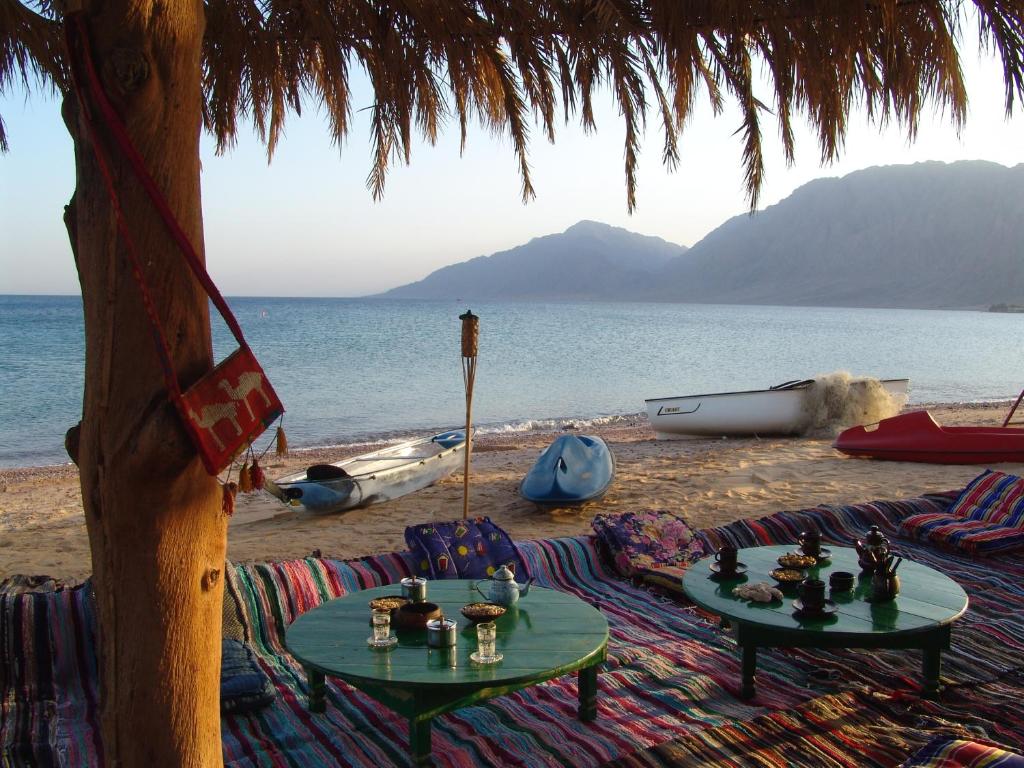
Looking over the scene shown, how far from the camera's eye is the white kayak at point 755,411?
532 inches

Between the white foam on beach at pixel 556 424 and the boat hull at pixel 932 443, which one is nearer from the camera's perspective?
the boat hull at pixel 932 443

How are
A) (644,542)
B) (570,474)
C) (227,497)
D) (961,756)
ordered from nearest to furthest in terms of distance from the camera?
(227,497) < (961,756) < (644,542) < (570,474)

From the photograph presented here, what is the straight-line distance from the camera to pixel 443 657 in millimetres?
2854

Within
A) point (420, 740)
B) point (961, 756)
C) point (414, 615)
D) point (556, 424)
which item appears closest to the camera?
point (961, 756)

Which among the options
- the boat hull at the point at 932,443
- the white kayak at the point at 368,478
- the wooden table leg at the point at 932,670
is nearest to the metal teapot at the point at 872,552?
the wooden table leg at the point at 932,670

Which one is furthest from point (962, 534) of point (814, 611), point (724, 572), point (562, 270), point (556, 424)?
point (562, 270)

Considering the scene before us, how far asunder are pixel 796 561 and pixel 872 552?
1.16 ft

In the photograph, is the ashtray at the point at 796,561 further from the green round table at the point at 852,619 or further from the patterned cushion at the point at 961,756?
the patterned cushion at the point at 961,756

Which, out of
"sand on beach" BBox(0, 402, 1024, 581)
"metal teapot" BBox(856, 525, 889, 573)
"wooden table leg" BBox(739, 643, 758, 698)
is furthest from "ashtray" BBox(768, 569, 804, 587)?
"sand on beach" BBox(0, 402, 1024, 581)

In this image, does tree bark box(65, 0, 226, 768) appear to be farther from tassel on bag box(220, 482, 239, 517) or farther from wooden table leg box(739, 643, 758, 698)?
wooden table leg box(739, 643, 758, 698)

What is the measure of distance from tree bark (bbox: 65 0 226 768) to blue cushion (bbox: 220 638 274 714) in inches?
68.8

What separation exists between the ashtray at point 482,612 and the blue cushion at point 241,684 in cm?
87

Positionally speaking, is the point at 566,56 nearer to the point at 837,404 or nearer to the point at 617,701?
the point at 617,701

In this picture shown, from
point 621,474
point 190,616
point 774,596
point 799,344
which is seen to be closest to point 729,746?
point 774,596
